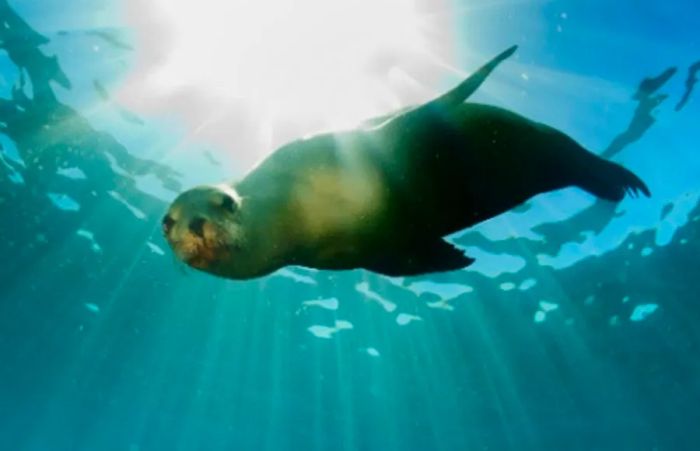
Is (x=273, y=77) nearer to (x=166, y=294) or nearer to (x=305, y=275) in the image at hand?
(x=305, y=275)

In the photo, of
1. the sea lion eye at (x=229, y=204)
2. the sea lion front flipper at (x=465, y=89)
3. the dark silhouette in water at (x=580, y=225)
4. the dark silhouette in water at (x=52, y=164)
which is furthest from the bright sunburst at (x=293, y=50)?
the sea lion eye at (x=229, y=204)

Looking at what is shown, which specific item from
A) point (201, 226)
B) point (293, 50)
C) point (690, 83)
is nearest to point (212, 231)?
point (201, 226)

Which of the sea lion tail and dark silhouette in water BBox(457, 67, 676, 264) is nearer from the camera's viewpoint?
the sea lion tail

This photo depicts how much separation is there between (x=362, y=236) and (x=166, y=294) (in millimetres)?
19268

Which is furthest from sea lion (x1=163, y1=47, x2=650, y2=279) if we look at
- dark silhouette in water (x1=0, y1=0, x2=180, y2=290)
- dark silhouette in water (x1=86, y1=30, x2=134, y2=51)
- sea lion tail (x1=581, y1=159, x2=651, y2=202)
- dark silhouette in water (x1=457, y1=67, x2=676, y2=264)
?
dark silhouette in water (x1=0, y1=0, x2=180, y2=290)

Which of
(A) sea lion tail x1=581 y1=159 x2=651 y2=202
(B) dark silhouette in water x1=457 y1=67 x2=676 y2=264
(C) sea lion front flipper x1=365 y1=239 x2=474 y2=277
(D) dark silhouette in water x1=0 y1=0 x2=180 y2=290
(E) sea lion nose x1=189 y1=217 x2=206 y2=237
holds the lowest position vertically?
(E) sea lion nose x1=189 y1=217 x2=206 y2=237

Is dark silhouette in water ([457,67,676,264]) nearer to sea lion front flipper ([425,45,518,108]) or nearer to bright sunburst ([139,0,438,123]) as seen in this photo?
bright sunburst ([139,0,438,123])

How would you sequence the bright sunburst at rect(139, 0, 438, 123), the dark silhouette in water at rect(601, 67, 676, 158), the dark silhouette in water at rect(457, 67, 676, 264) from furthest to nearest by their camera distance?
1. the dark silhouette in water at rect(457, 67, 676, 264)
2. the dark silhouette in water at rect(601, 67, 676, 158)
3. the bright sunburst at rect(139, 0, 438, 123)

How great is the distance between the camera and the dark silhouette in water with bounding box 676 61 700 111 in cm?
995

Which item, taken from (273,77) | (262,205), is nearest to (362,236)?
(262,205)

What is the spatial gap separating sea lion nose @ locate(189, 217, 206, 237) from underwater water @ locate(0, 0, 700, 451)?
7.56 metres

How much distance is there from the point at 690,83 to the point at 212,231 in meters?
11.2

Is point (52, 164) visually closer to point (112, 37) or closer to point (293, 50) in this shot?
point (112, 37)

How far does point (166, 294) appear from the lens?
2020 centimetres
